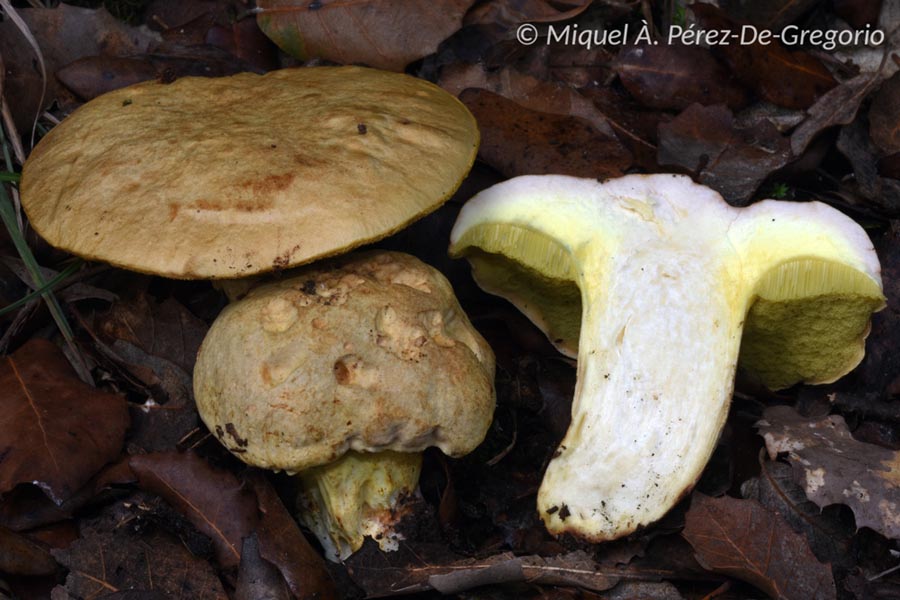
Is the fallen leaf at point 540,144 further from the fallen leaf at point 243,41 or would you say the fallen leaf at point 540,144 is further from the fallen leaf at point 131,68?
the fallen leaf at point 131,68

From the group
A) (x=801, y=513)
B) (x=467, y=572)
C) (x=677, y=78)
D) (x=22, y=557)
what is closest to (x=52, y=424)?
(x=22, y=557)

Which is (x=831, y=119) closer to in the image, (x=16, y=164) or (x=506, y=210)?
(x=506, y=210)

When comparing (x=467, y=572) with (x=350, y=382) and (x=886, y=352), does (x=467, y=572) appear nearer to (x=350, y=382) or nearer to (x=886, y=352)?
(x=350, y=382)

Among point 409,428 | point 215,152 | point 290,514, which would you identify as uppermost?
point 215,152

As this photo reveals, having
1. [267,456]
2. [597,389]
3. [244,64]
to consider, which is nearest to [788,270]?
[597,389]

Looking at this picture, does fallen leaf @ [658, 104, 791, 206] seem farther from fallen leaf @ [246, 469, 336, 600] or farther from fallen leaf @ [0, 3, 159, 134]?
fallen leaf @ [0, 3, 159, 134]

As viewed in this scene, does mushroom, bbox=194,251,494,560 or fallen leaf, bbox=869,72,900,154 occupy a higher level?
fallen leaf, bbox=869,72,900,154

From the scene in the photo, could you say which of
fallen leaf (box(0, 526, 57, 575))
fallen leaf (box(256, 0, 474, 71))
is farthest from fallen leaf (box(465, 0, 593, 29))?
fallen leaf (box(0, 526, 57, 575))
